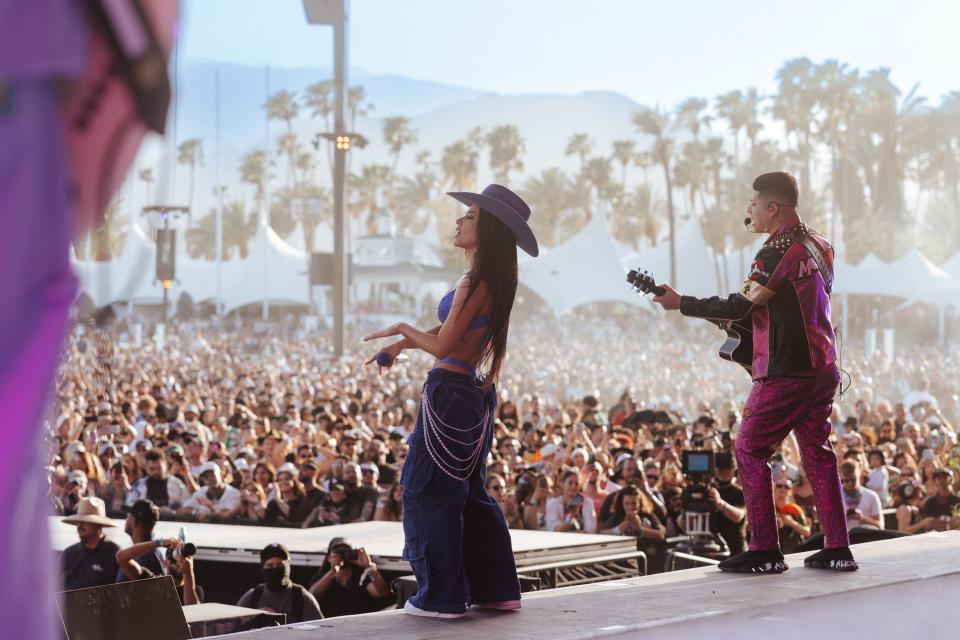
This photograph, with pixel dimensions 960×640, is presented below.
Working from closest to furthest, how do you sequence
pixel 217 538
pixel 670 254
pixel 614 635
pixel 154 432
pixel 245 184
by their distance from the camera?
pixel 614 635, pixel 217 538, pixel 154 432, pixel 670 254, pixel 245 184

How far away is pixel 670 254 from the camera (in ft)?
140

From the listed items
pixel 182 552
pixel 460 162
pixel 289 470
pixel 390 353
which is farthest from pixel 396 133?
pixel 390 353

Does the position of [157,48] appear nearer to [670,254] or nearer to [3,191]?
[3,191]

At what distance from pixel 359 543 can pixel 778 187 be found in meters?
4.22

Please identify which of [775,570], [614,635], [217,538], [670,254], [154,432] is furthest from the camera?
[670,254]

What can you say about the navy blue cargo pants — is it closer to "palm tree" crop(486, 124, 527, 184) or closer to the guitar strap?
the guitar strap

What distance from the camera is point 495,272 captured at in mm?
3844

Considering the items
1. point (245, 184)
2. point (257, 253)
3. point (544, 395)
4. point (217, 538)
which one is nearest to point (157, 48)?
point (217, 538)

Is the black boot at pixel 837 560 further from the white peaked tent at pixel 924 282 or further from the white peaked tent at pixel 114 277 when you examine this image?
the white peaked tent at pixel 924 282

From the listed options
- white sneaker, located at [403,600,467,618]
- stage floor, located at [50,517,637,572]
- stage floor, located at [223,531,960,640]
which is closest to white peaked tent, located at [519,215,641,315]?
stage floor, located at [50,517,637,572]

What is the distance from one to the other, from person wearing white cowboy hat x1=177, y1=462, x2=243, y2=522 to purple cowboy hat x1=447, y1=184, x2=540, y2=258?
7278 millimetres

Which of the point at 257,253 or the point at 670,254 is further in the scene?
the point at 257,253

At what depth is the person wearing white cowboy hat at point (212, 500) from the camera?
10892 millimetres

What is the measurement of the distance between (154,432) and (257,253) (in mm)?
35864
